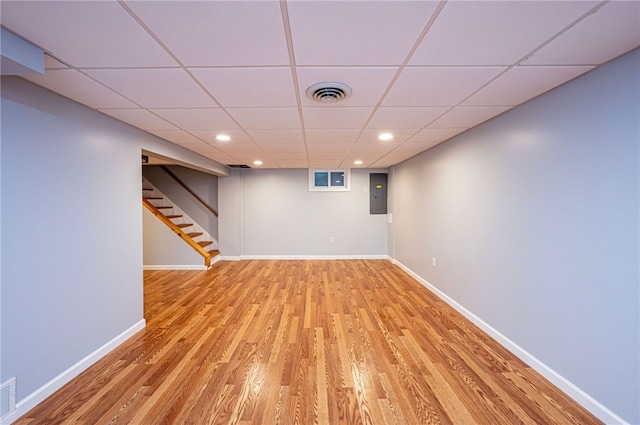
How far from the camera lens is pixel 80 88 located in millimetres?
1773

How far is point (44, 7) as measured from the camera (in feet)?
3.46

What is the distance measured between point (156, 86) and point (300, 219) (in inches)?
177

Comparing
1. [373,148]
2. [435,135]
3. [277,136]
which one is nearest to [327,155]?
[373,148]

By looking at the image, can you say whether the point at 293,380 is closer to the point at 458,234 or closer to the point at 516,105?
the point at 458,234

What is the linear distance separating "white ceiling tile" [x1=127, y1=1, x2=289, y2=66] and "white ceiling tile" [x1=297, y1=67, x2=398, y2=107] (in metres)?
0.21

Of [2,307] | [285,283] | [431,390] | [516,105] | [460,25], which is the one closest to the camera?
[460,25]

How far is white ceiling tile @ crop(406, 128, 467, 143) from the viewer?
9.37 feet

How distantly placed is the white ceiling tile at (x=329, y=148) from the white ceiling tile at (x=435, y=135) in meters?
0.86

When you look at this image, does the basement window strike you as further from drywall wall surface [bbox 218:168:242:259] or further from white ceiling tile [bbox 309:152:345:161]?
drywall wall surface [bbox 218:168:242:259]

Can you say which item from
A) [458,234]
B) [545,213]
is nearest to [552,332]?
[545,213]

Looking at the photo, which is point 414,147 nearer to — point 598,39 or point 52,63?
point 598,39

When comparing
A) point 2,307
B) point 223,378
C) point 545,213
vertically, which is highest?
point 545,213

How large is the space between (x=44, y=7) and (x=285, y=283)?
3.86m

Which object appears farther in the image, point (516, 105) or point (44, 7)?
point (516, 105)
